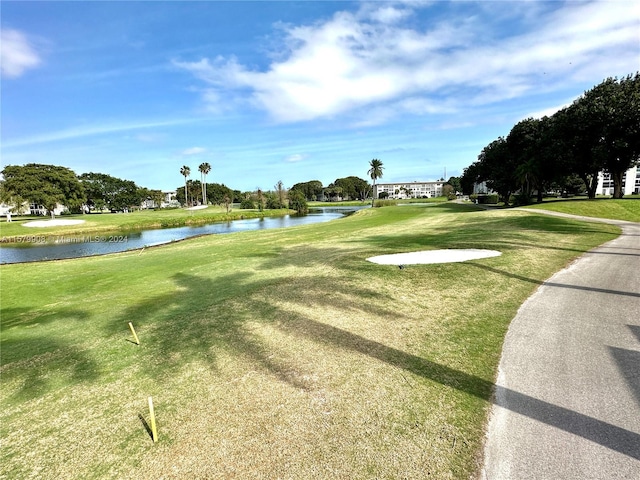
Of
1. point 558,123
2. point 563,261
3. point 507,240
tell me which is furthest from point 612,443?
point 558,123

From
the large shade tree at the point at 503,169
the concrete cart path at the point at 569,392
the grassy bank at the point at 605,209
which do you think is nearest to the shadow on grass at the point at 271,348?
the concrete cart path at the point at 569,392

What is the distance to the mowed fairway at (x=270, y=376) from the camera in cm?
367

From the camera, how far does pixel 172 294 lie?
11.5 m

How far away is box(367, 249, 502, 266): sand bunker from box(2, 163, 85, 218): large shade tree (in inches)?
2818

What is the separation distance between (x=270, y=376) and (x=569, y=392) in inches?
166

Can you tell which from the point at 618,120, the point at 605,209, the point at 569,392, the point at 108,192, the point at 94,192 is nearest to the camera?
the point at 569,392

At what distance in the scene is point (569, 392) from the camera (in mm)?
4414

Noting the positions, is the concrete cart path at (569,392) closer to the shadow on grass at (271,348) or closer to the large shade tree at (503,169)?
the shadow on grass at (271,348)

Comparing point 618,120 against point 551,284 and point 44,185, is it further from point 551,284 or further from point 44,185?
point 44,185

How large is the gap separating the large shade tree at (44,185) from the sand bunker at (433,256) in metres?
71.6

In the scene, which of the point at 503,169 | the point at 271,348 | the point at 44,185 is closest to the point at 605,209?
the point at 503,169

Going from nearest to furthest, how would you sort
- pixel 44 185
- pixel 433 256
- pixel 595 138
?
pixel 433 256
pixel 595 138
pixel 44 185

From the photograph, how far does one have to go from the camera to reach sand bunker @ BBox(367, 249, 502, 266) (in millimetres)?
12742

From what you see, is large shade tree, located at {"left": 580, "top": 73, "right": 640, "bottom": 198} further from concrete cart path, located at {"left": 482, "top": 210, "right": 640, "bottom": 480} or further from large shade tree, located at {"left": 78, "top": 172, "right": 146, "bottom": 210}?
large shade tree, located at {"left": 78, "top": 172, "right": 146, "bottom": 210}
